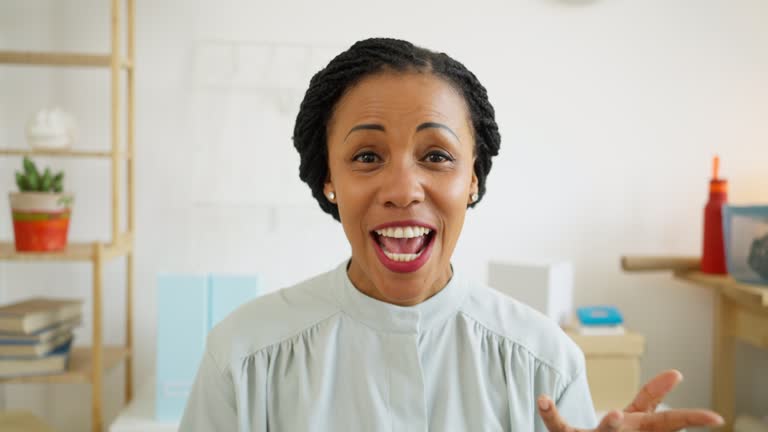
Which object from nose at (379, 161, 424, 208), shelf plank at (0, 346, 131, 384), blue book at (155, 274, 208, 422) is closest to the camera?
nose at (379, 161, 424, 208)

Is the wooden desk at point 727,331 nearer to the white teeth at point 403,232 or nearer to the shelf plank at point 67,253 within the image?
the white teeth at point 403,232

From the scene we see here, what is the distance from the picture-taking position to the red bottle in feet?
7.13

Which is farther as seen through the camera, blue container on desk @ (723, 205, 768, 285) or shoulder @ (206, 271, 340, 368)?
blue container on desk @ (723, 205, 768, 285)

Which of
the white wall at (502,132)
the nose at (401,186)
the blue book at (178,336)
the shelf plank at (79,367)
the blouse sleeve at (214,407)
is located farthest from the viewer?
the white wall at (502,132)

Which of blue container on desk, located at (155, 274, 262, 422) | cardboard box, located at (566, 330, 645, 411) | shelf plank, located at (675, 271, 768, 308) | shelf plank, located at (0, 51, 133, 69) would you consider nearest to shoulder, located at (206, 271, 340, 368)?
blue container on desk, located at (155, 274, 262, 422)

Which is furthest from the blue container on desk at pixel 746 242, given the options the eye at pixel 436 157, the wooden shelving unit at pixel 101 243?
the wooden shelving unit at pixel 101 243

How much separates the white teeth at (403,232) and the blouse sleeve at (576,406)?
35cm

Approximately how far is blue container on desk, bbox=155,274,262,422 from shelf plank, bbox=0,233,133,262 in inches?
10.9

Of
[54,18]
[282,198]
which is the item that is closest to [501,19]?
[282,198]

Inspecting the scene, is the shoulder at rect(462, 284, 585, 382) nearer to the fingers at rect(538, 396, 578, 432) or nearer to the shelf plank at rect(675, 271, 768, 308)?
the fingers at rect(538, 396, 578, 432)

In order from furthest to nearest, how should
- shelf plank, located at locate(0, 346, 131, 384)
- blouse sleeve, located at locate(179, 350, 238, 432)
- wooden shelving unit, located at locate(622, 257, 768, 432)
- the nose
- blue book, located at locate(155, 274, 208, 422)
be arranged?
1. wooden shelving unit, located at locate(622, 257, 768, 432)
2. shelf plank, located at locate(0, 346, 131, 384)
3. blue book, located at locate(155, 274, 208, 422)
4. blouse sleeve, located at locate(179, 350, 238, 432)
5. the nose

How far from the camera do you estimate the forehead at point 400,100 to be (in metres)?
1.03

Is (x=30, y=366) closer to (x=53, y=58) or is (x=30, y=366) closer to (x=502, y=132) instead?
(x=53, y=58)

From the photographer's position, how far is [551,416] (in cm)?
92
